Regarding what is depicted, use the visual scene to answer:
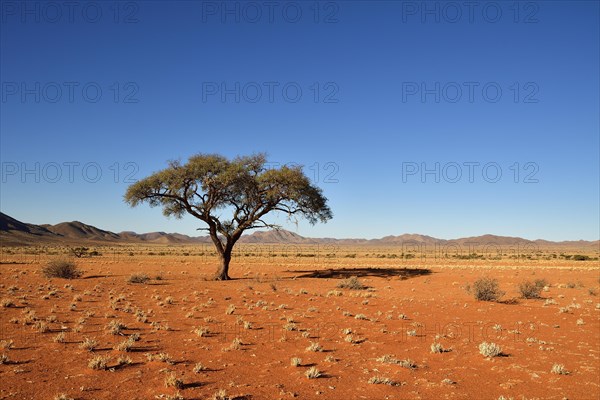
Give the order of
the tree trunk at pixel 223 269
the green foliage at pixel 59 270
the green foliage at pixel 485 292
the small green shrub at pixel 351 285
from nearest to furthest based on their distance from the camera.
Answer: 1. the green foliage at pixel 485 292
2. the small green shrub at pixel 351 285
3. the green foliage at pixel 59 270
4. the tree trunk at pixel 223 269

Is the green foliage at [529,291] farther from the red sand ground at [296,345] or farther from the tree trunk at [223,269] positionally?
the tree trunk at [223,269]

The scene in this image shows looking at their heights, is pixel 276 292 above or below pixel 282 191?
below

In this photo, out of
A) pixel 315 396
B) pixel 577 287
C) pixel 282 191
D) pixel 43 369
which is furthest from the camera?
pixel 282 191

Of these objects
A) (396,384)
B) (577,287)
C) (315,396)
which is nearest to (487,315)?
(396,384)

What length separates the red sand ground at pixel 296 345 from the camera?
832cm

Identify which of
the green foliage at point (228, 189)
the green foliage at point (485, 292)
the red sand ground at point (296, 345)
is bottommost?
the red sand ground at point (296, 345)

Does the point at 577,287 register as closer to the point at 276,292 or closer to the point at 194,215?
the point at 276,292

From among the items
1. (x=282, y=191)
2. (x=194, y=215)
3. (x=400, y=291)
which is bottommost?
(x=400, y=291)

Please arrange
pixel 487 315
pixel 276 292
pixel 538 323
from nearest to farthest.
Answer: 1. pixel 538 323
2. pixel 487 315
3. pixel 276 292

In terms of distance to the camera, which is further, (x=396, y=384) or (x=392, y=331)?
(x=392, y=331)

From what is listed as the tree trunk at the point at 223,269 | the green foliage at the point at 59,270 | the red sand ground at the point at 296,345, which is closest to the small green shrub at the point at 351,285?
the red sand ground at the point at 296,345

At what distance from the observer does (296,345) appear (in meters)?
11.6

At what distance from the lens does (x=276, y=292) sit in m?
23.0

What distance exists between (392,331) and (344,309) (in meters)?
4.25
